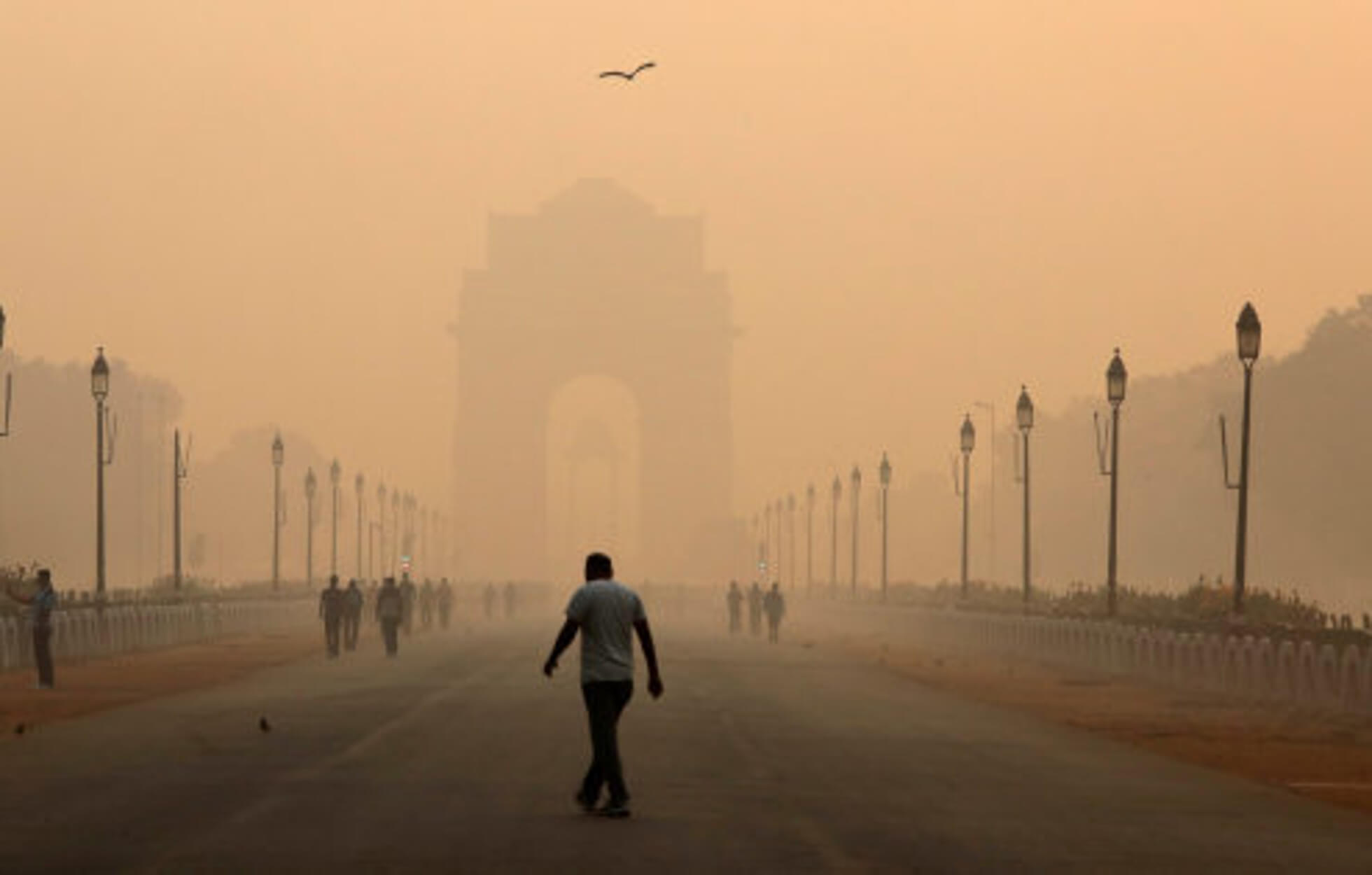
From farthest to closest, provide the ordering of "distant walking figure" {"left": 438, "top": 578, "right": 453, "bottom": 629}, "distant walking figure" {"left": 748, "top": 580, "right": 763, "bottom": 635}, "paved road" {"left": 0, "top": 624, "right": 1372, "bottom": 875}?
"distant walking figure" {"left": 438, "top": 578, "right": 453, "bottom": 629}
"distant walking figure" {"left": 748, "top": 580, "right": 763, "bottom": 635}
"paved road" {"left": 0, "top": 624, "right": 1372, "bottom": 875}

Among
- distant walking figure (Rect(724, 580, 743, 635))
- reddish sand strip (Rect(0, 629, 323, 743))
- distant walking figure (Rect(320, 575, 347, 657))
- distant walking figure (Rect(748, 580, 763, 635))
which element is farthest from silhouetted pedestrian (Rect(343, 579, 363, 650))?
distant walking figure (Rect(724, 580, 743, 635))

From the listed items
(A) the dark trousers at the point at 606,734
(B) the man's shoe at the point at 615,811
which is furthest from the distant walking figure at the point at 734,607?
(B) the man's shoe at the point at 615,811

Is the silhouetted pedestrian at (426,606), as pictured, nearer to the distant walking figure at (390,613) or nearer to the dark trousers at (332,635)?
the distant walking figure at (390,613)

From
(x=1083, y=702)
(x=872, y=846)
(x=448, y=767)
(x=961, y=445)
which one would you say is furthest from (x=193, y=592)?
(x=872, y=846)

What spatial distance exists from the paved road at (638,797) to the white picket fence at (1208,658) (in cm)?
425

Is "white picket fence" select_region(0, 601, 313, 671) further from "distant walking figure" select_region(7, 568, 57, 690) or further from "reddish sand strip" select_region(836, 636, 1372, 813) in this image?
"reddish sand strip" select_region(836, 636, 1372, 813)

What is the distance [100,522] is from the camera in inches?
2687

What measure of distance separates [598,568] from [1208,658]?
86.1ft

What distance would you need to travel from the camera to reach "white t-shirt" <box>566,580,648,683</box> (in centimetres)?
2125

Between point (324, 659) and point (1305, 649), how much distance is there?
2726cm

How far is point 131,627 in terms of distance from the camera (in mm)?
65312

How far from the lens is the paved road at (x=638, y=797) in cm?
1808

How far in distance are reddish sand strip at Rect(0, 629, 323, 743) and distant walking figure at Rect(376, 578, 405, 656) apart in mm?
2136

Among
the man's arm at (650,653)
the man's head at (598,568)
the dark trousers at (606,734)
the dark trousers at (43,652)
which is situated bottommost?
the dark trousers at (43,652)
